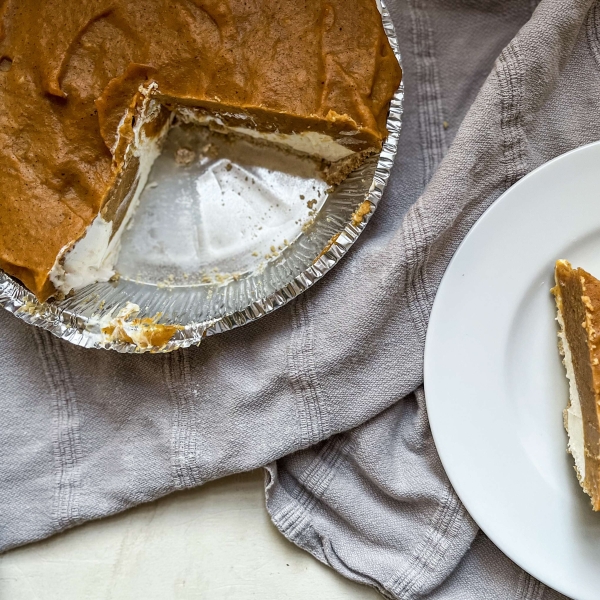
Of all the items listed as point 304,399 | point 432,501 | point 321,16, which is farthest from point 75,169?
point 432,501

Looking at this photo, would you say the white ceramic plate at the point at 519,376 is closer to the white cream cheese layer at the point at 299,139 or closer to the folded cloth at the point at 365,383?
the folded cloth at the point at 365,383

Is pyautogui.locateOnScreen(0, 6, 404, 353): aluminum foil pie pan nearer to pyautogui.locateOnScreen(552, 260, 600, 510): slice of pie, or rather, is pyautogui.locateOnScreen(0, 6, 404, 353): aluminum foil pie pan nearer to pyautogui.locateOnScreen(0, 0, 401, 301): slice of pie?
pyautogui.locateOnScreen(0, 0, 401, 301): slice of pie

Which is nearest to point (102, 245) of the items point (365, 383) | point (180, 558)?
point (365, 383)

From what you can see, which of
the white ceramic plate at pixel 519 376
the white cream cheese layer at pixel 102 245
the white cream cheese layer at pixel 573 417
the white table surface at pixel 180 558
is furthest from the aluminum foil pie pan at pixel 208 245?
the white cream cheese layer at pixel 573 417

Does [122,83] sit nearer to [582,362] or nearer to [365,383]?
[365,383]

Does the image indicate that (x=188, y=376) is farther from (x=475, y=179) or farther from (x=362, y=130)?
(x=475, y=179)
